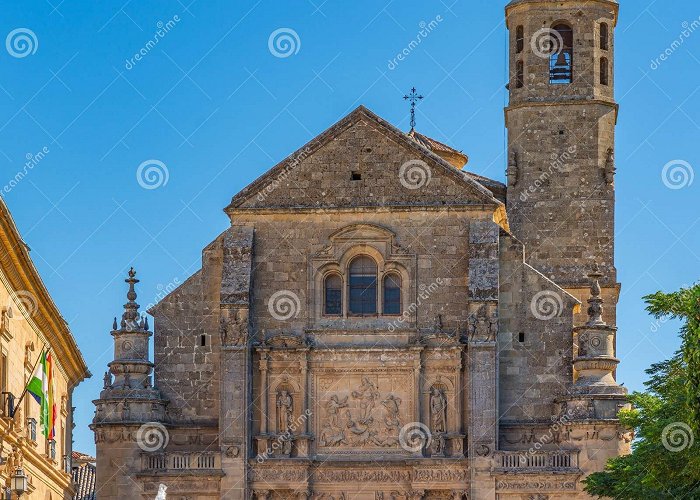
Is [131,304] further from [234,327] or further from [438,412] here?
[438,412]

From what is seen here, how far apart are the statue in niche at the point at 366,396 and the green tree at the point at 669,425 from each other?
9126 mm

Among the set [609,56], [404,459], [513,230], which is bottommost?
[404,459]

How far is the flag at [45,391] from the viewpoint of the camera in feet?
163

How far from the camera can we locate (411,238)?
56.1 m

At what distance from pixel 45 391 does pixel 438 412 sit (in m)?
10.1

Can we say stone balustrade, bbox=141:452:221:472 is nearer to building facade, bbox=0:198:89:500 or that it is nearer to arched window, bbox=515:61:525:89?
building facade, bbox=0:198:89:500

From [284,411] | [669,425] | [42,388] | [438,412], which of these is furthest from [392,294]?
[669,425]

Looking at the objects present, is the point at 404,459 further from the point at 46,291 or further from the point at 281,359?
the point at 46,291

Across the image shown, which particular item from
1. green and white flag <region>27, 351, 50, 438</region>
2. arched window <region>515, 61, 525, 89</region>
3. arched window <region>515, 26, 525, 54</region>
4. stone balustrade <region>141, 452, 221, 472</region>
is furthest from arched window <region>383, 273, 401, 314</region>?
arched window <region>515, 26, 525, 54</region>

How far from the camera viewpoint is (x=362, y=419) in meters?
55.0

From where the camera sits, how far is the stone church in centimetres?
5425

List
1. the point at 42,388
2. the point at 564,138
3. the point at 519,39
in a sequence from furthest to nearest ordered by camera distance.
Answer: the point at 519,39 → the point at 564,138 → the point at 42,388

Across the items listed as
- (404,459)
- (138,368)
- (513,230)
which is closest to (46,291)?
(138,368)

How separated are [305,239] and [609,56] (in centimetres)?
1227
